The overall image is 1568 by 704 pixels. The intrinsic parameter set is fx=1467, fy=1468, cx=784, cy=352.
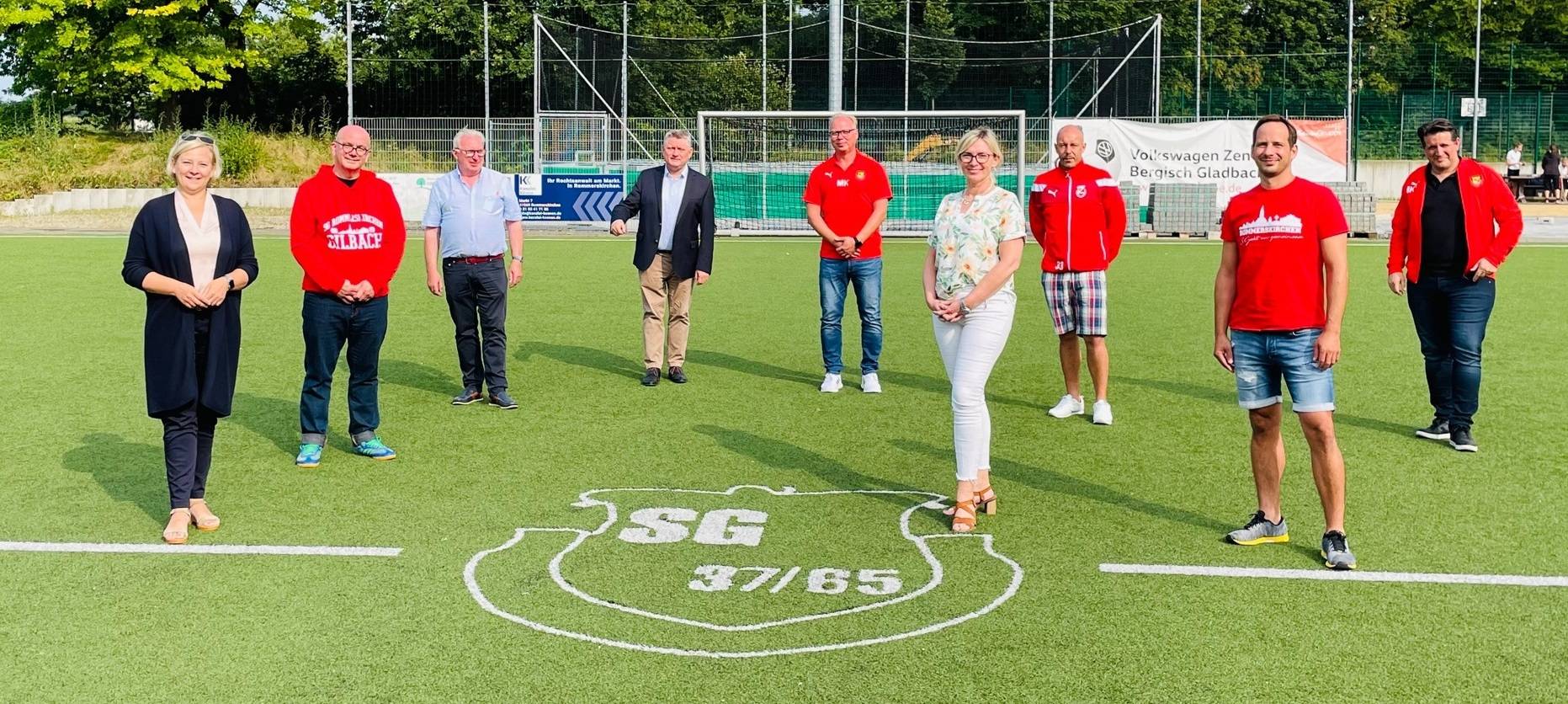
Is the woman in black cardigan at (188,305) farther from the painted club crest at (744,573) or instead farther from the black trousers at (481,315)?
the black trousers at (481,315)

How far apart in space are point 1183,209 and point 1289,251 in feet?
67.6

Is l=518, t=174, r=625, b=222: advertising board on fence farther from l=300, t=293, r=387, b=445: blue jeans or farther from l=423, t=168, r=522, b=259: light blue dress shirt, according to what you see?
l=300, t=293, r=387, b=445: blue jeans

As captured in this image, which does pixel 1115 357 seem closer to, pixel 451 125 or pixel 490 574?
Answer: pixel 490 574

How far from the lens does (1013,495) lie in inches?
273

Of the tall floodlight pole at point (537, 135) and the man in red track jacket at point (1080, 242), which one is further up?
the tall floodlight pole at point (537, 135)

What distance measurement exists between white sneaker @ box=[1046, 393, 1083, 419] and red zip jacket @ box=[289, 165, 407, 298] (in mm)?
4069

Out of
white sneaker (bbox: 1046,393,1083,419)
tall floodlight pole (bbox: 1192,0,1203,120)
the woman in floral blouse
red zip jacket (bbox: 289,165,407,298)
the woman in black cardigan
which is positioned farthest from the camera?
tall floodlight pole (bbox: 1192,0,1203,120)

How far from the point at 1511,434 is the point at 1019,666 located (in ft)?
16.8

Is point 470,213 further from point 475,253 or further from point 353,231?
point 353,231

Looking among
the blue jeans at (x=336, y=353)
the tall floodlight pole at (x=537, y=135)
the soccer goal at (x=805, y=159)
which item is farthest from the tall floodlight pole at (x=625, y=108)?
the blue jeans at (x=336, y=353)

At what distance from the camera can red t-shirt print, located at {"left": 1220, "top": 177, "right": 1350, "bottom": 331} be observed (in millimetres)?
5637

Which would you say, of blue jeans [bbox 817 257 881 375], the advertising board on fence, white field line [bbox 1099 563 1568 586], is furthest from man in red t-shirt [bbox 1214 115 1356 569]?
the advertising board on fence

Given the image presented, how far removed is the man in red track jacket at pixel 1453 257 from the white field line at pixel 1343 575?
2.63 meters

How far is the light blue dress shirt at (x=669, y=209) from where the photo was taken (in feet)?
33.4
